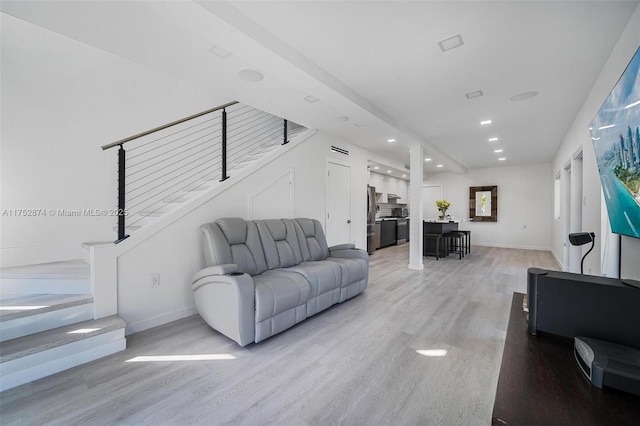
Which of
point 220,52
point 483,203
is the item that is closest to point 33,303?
point 220,52

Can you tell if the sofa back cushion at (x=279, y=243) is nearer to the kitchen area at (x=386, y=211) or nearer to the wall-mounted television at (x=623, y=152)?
the wall-mounted television at (x=623, y=152)

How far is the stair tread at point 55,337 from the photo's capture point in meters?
1.84

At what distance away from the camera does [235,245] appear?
299cm

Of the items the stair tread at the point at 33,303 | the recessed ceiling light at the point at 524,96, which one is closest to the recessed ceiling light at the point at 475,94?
the recessed ceiling light at the point at 524,96

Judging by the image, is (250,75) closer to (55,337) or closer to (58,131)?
(58,131)

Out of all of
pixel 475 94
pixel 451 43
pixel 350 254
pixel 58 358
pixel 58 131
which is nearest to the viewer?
pixel 58 358

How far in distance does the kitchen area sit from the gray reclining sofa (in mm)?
3473

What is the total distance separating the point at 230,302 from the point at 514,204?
366 inches

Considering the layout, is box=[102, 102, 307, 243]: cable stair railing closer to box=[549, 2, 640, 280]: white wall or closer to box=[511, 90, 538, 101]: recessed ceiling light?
box=[511, 90, 538, 101]: recessed ceiling light

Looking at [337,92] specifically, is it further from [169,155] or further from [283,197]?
[169,155]

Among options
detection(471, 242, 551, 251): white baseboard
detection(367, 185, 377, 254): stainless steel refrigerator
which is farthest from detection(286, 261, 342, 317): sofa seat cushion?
detection(471, 242, 551, 251): white baseboard

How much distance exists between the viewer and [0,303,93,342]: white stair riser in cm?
200

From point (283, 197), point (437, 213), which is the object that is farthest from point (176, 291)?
point (437, 213)

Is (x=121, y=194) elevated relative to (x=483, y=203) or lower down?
lower down
